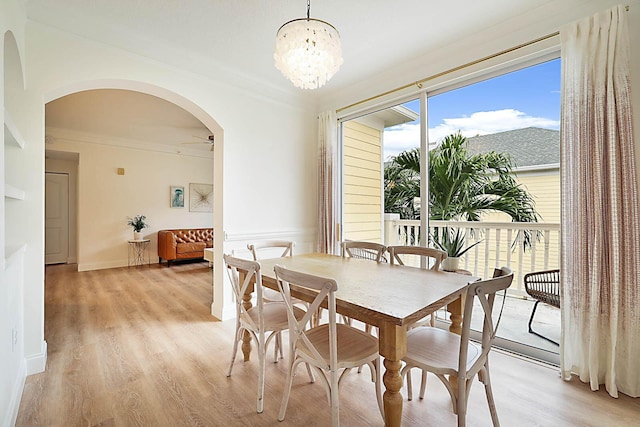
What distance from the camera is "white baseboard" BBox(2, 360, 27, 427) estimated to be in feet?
4.96

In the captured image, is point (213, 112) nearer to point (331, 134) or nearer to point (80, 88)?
point (80, 88)

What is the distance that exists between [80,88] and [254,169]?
168 cm

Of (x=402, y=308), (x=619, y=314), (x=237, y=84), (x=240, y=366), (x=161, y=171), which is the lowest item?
(x=240, y=366)

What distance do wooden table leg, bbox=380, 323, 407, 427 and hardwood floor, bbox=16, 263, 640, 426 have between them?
15.0 inches

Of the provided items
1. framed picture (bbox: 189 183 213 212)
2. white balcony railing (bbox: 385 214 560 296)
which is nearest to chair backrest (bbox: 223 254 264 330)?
white balcony railing (bbox: 385 214 560 296)

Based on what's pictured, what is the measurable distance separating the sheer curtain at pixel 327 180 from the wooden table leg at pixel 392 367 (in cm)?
248

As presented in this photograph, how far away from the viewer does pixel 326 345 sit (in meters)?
1.58

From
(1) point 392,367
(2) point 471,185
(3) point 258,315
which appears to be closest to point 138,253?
(3) point 258,315

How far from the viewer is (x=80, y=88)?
96.9 inches

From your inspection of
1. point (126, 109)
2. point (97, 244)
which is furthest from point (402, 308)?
point (97, 244)

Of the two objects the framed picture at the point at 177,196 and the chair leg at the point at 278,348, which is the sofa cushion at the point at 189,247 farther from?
the chair leg at the point at 278,348

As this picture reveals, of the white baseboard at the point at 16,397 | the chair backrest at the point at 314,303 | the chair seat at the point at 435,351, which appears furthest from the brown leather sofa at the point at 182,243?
the chair seat at the point at 435,351

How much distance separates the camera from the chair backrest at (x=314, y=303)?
4.36 feet

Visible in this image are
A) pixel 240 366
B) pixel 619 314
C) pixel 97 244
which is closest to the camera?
pixel 619 314
